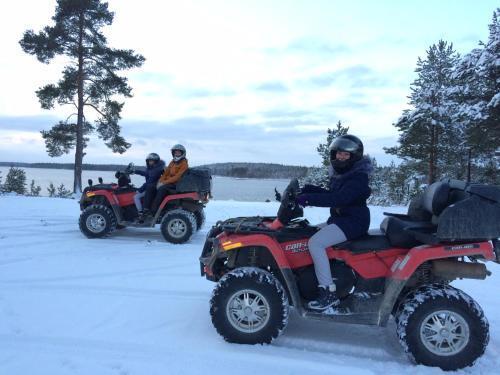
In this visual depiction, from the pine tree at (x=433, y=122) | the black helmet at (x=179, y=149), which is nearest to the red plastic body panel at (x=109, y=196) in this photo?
the black helmet at (x=179, y=149)

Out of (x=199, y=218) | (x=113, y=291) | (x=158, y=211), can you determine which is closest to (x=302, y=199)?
Result: (x=113, y=291)

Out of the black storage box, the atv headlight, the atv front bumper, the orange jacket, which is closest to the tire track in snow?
Answer: the atv front bumper

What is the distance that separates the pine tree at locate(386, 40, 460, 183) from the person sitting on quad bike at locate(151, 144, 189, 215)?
19.2m

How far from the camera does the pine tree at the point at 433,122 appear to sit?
25.1 m

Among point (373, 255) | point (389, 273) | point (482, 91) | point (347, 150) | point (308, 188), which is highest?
point (482, 91)

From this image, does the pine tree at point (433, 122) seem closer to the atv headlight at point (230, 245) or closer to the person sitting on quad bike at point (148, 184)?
the person sitting on quad bike at point (148, 184)

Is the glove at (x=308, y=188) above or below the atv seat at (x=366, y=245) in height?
above

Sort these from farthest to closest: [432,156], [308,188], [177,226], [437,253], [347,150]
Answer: [432,156], [177,226], [308,188], [347,150], [437,253]

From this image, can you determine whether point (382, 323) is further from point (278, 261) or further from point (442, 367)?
point (278, 261)

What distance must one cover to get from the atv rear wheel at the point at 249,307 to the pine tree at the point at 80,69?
66.7 feet

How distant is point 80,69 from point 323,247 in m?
21.8

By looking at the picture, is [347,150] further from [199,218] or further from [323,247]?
[199,218]

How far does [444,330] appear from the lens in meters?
3.83

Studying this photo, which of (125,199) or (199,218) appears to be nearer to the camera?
(125,199)
